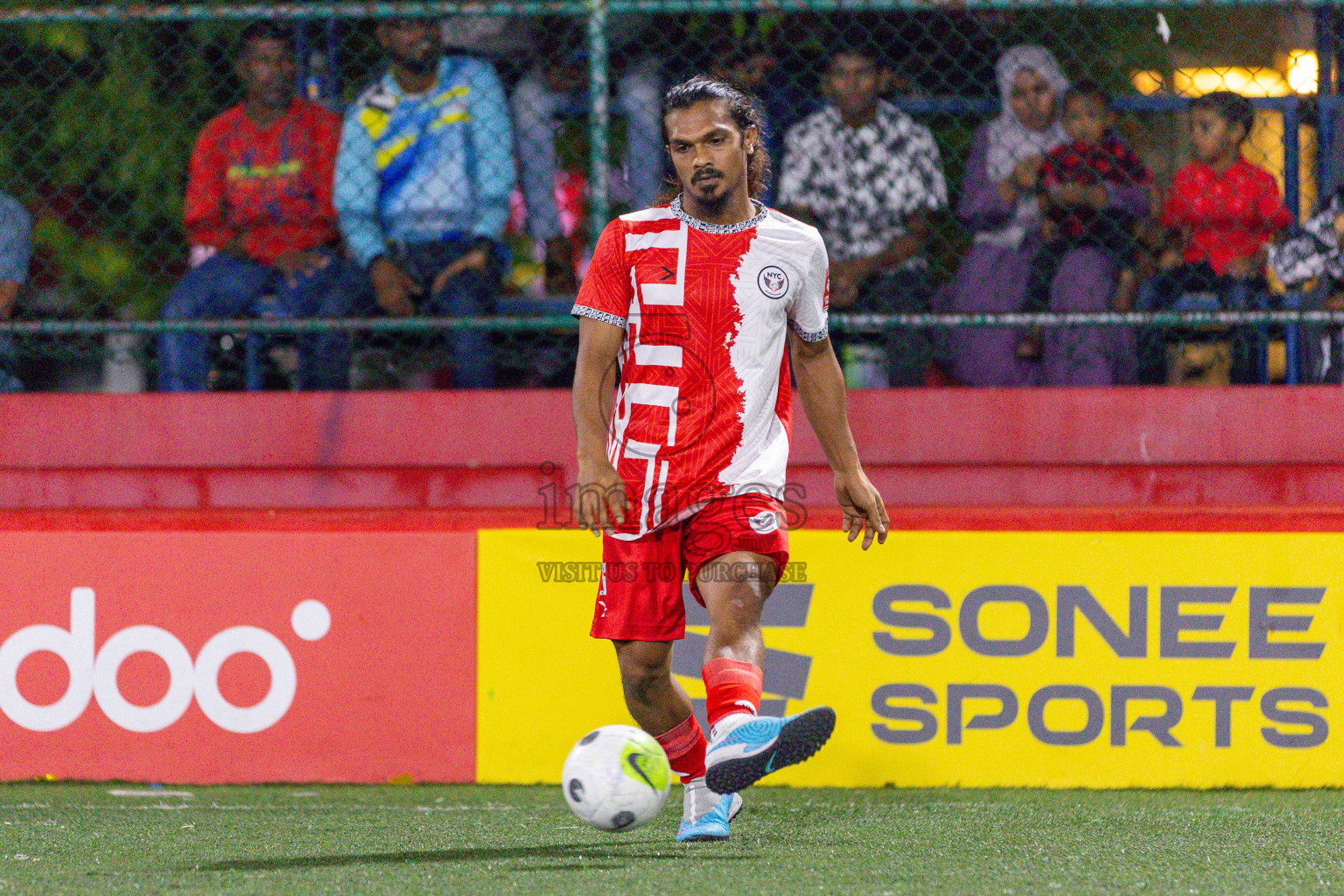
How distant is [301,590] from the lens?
16.3 feet

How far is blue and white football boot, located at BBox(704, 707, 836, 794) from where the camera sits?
3213mm

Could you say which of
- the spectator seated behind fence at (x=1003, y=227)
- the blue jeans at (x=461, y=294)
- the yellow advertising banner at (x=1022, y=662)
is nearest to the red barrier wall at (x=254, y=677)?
the yellow advertising banner at (x=1022, y=662)

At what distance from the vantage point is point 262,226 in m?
5.77

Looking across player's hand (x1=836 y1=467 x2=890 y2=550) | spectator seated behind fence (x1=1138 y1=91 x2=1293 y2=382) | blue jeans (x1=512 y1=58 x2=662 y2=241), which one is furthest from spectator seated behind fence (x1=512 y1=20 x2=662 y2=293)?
player's hand (x1=836 y1=467 x2=890 y2=550)

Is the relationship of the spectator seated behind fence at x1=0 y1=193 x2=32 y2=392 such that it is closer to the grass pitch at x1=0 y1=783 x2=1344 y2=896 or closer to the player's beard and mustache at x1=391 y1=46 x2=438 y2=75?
the player's beard and mustache at x1=391 y1=46 x2=438 y2=75

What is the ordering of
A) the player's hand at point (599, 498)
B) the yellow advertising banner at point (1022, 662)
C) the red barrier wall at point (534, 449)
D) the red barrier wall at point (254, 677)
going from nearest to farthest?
1. the player's hand at point (599, 498)
2. the yellow advertising banner at point (1022, 662)
3. the red barrier wall at point (254, 677)
4. the red barrier wall at point (534, 449)

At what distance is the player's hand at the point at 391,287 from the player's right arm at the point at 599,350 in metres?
2.12

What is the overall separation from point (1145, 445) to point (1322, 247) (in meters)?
0.96

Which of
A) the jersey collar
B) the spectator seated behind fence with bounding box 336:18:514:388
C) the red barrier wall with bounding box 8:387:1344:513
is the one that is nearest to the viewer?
the jersey collar

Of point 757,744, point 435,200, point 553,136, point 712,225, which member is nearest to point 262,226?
point 435,200

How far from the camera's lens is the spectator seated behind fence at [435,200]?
18.5ft

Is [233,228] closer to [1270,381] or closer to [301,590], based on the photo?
[301,590]

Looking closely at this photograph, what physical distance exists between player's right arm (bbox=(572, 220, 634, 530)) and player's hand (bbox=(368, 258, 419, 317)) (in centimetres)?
212

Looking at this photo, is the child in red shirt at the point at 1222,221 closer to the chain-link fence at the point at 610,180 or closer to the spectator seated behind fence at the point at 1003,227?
the chain-link fence at the point at 610,180
